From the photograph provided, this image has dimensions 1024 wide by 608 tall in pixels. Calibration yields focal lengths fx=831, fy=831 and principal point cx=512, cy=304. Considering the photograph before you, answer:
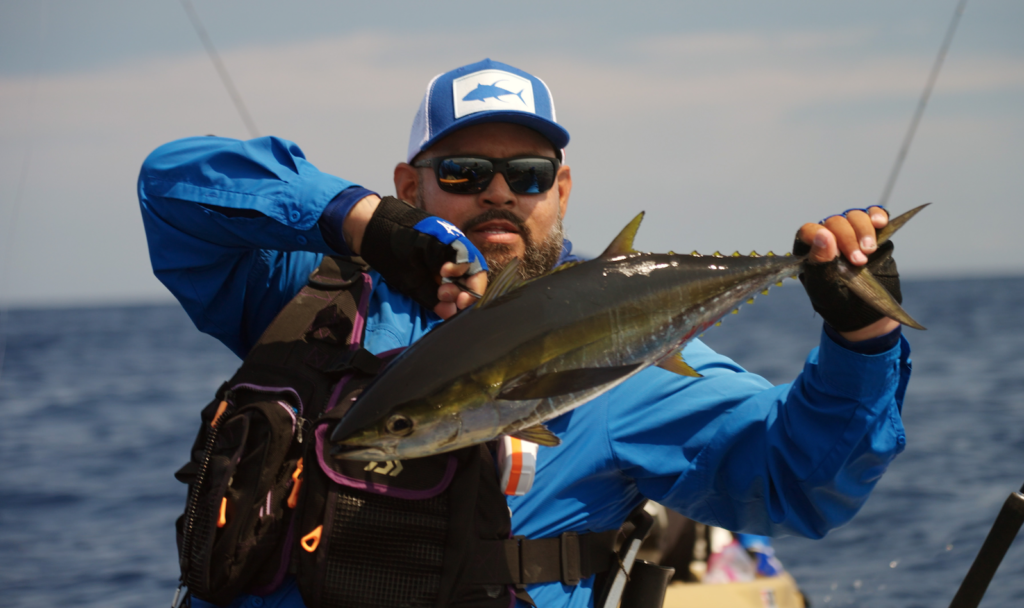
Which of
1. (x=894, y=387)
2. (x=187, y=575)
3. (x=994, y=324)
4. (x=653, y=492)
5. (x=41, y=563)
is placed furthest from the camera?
(x=994, y=324)

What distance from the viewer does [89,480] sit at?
12984 mm

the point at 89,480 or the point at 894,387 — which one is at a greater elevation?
the point at 894,387

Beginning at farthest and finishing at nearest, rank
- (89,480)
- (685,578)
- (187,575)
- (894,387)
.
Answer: (89,480)
(685,578)
(187,575)
(894,387)

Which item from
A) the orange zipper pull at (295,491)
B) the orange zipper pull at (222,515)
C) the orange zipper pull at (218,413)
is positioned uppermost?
the orange zipper pull at (218,413)

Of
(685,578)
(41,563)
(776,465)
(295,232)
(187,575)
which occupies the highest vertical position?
(295,232)

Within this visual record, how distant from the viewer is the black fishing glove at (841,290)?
2041 millimetres

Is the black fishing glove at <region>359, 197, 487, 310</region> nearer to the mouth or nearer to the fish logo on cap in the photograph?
the mouth

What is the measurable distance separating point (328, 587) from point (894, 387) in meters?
1.62

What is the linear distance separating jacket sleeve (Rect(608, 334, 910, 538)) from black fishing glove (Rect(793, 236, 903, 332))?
9 centimetres

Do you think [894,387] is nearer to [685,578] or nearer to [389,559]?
[389,559]

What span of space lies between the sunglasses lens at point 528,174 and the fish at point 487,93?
0.25 meters

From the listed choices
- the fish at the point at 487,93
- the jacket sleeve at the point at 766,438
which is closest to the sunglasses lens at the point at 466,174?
the fish at the point at 487,93

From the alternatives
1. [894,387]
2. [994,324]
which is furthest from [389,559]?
[994,324]

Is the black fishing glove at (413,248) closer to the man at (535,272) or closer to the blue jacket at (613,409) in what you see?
the man at (535,272)
